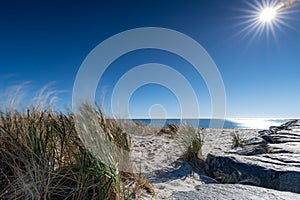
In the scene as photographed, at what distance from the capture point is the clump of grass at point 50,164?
164 cm

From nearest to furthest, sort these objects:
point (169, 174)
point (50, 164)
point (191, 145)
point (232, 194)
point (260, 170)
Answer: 1. point (50, 164)
2. point (232, 194)
3. point (260, 170)
4. point (169, 174)
5. point (191, 145)

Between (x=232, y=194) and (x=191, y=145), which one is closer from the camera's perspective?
(x=232, y=194)

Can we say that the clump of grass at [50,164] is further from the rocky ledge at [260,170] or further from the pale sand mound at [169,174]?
the rocky ledge at [260,170]

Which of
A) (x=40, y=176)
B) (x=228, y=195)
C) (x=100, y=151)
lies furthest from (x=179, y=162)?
(x=40, y=176)

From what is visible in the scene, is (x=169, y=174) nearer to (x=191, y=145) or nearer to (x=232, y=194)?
(x=191, y=145)

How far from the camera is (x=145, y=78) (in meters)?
5.95

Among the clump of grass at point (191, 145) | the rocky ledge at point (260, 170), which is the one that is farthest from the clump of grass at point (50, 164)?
the clump of grass at point (191, 145)

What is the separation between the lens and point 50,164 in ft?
5.63

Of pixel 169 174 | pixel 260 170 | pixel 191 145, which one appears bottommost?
pixel 169 174

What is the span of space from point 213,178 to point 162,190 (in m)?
1.18

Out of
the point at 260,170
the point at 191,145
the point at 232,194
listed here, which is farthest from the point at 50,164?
the point at 191,145

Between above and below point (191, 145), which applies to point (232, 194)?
below

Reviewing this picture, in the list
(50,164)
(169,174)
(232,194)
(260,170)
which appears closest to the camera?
(50,164)

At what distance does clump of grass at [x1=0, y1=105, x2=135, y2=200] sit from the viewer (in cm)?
164
